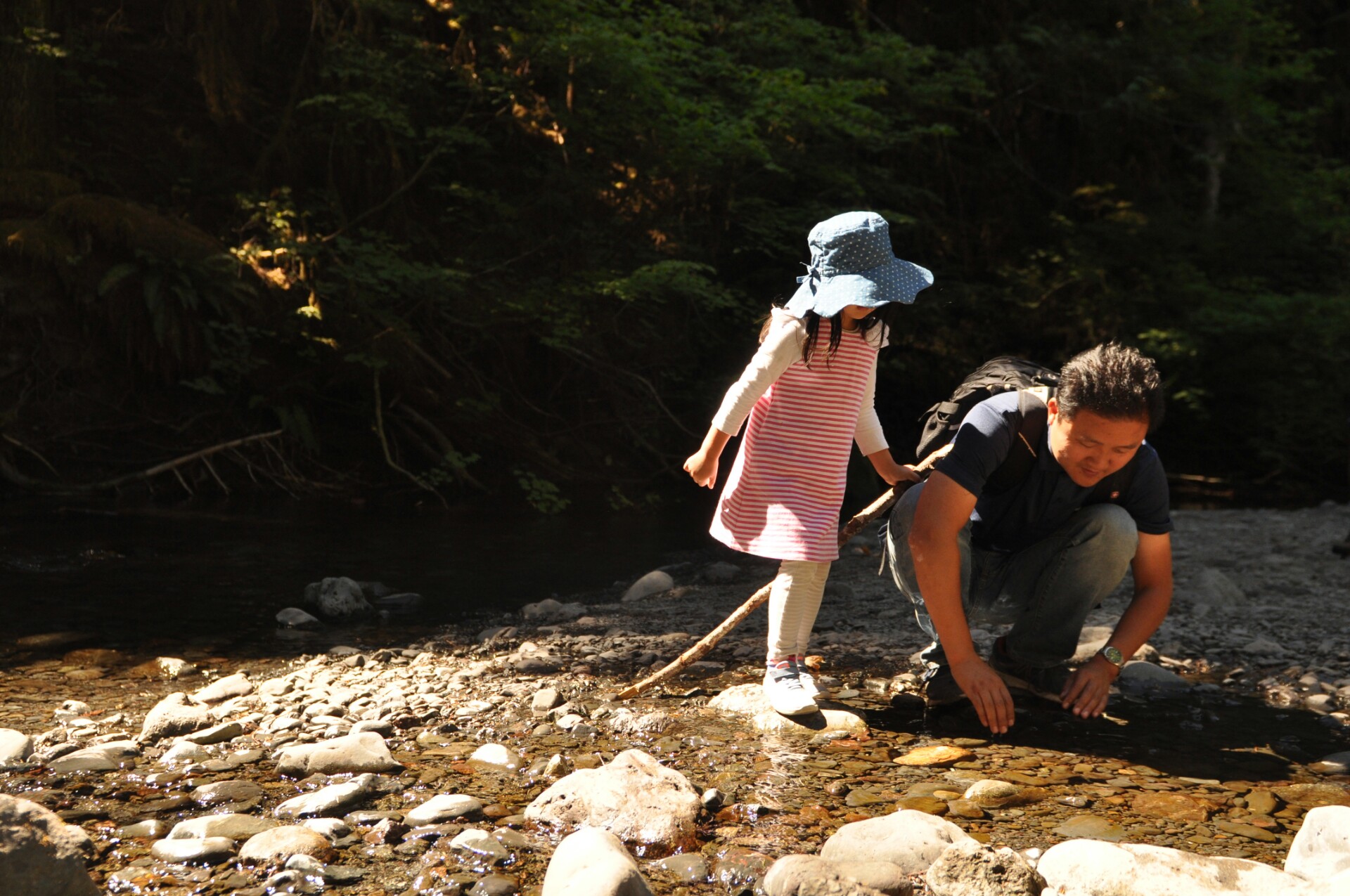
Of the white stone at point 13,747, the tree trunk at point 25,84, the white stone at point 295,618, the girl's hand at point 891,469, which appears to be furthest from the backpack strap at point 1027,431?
the tree trunk at point 25,84

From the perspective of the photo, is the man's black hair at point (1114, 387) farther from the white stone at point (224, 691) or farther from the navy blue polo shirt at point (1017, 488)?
the white stone at point (224, 691)

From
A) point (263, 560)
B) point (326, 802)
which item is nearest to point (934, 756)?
point (326, 802)

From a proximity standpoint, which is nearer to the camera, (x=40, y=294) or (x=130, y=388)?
(x=40, y=294)

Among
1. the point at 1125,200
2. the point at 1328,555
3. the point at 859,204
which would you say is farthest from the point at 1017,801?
the point at 1125,200

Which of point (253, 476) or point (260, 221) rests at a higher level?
point (260, 221)

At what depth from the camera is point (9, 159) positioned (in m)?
8.38

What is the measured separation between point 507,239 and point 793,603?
7071 millimetres

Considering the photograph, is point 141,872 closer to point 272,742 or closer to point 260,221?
point 272,742

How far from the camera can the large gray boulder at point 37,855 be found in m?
1.78

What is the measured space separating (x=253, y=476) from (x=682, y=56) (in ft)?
16.9

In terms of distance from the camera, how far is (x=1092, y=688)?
9.68 ft

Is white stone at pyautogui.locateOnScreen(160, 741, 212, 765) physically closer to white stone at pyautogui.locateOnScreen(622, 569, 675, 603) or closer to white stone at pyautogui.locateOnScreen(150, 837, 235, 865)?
white stone at pyautogui.locateOnScreen(150, 837, 235, 865)

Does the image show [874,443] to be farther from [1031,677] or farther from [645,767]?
[645,767]

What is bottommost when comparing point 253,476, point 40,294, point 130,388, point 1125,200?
point 253,476
